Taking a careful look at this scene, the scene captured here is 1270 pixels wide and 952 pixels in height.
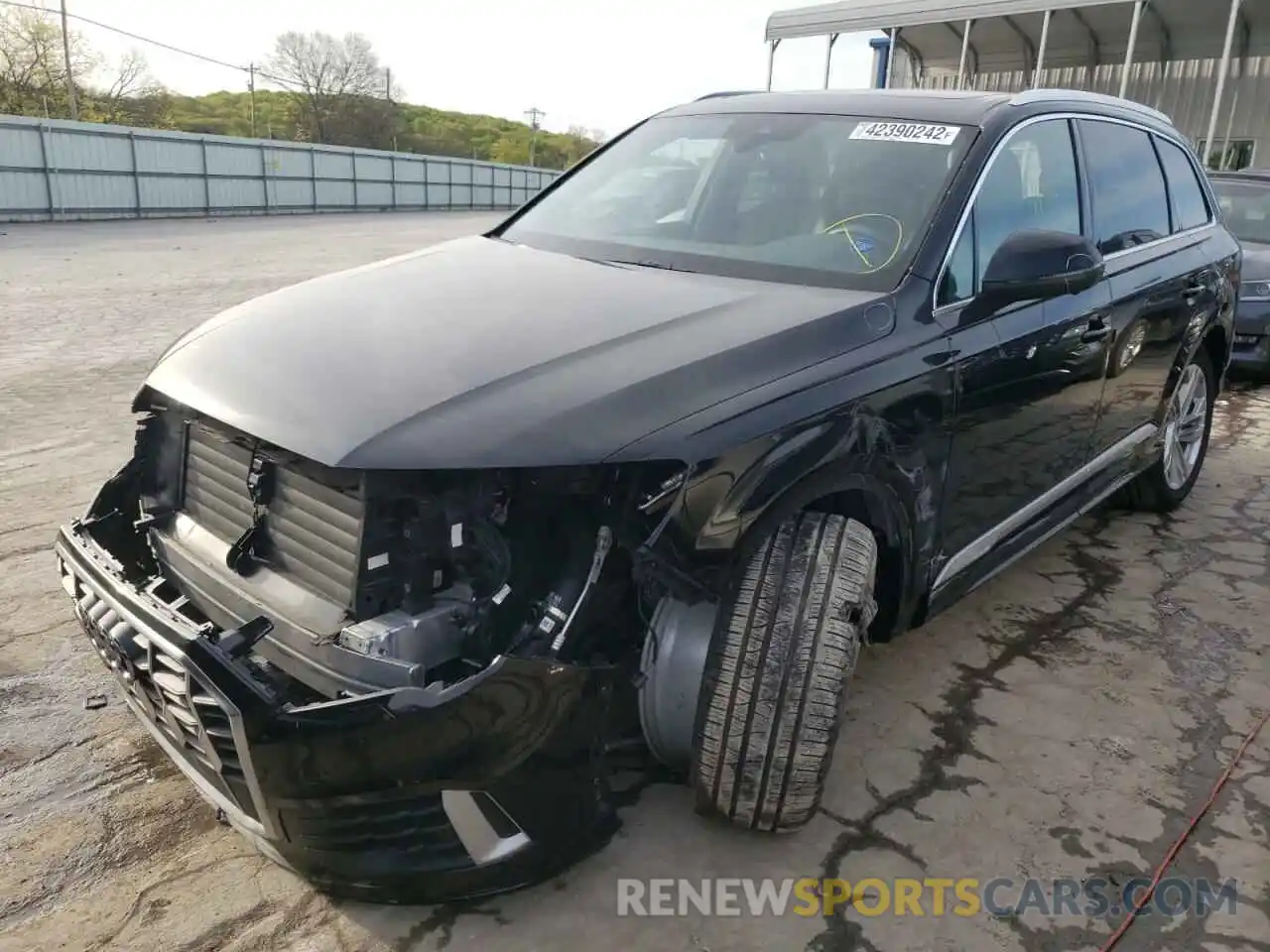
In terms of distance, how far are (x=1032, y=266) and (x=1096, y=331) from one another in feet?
2.72

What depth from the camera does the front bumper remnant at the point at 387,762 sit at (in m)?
1.78

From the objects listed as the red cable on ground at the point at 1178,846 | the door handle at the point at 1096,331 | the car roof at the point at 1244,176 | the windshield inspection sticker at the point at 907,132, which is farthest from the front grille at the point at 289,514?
the car roof at the point at 1244,176

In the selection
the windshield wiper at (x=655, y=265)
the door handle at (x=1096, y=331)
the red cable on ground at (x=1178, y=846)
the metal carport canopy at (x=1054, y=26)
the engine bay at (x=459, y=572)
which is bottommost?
the red cable on ground at (x=1178, y=846)

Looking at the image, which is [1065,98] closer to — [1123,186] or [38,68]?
[1123,186]

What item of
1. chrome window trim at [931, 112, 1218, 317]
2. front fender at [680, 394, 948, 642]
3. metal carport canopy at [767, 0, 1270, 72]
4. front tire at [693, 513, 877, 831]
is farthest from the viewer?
metal carport canopy at [767, 0, 1270, 72]

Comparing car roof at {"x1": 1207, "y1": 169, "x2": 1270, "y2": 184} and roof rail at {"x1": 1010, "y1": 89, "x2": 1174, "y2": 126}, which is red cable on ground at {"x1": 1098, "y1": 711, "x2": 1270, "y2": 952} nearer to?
roof rail at {"x1": 1010, "y1": 89, "x2": 1174, "y2": 126}

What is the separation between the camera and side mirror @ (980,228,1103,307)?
2662mm

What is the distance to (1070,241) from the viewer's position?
268cm

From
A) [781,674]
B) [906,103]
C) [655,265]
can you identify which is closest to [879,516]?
[781,674]

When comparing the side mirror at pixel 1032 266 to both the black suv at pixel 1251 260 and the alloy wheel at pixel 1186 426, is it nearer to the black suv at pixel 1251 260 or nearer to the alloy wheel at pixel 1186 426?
the alloy wheel at pixel 1186 426

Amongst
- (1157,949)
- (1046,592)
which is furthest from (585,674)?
(1046,592)

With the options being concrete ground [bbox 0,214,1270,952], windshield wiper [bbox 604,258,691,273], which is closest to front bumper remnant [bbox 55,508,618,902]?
concrete ground [bbox 0,214,1270,952]

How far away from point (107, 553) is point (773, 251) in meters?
1.92

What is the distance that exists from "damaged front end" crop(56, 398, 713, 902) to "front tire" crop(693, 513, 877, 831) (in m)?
0.10
